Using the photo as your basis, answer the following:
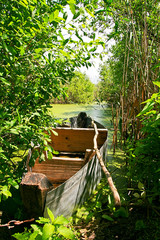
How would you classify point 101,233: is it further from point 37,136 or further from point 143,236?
point 37,136

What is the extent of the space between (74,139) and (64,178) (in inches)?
34.0

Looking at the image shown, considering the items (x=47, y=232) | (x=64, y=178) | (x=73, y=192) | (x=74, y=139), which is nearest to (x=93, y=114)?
(x=74, y=139)

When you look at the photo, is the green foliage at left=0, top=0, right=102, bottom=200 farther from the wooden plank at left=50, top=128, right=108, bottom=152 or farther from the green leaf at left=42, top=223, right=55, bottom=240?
the wooden plank at left=50, top=128, right=108, bottom=152

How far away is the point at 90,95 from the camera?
17.7 m

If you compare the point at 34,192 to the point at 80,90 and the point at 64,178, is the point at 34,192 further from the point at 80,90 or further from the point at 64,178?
the point at 80,90

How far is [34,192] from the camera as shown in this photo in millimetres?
1326

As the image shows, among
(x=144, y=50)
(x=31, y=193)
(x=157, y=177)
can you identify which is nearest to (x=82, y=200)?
(x=31, y=193)

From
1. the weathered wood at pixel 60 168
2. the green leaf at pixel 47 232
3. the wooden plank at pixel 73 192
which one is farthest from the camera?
the weathered wood at pixel 60 168

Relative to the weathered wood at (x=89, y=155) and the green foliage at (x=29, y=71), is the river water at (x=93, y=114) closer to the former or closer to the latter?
the weathered wood at (x=89, y=155)

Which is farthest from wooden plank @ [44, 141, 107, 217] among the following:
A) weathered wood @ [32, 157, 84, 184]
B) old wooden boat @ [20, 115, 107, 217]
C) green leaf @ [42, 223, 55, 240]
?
green leaf @ [42, 223, 55, 240]

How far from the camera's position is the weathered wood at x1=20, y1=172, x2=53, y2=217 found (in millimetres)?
1323

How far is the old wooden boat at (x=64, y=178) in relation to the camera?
136 cm

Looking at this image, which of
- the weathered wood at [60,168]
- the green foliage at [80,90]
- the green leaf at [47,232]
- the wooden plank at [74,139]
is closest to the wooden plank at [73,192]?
the weathered wood at [60,168]

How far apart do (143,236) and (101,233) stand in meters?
0.40
